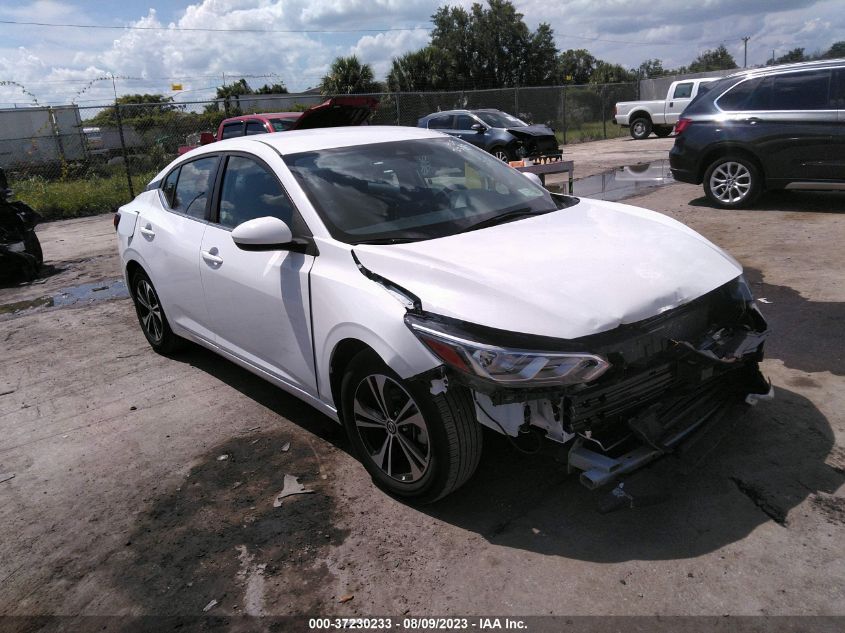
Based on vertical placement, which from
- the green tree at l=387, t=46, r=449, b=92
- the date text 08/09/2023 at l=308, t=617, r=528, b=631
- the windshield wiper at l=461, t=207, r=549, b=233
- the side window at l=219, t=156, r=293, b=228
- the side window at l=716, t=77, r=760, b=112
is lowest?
the date text 08/09/2023 at l=308, t=617, r=528, b=631

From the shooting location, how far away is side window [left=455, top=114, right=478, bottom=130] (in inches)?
748

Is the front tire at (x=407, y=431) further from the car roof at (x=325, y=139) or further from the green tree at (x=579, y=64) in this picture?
the green tree at (x=579, y=64)

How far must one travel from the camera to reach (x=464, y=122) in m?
19.1

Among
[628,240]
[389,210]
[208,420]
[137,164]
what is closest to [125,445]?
[208,420]

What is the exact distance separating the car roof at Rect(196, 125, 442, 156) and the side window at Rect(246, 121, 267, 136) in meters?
9.51

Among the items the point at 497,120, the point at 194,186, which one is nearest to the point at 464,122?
the point at 497,120

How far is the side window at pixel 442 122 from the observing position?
1919 cm

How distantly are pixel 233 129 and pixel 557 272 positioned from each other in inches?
511

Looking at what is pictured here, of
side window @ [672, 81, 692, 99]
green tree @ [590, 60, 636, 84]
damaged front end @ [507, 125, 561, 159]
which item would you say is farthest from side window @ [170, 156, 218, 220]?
green tree @ [590, 60, 636, 84]

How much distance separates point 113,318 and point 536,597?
570 cm

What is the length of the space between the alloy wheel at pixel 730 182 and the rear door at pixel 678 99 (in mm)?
17062

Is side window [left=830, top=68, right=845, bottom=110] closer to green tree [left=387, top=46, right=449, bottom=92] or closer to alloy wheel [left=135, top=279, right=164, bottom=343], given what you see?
alloy wheel [left=135, top=279, right=164, bottom=343]

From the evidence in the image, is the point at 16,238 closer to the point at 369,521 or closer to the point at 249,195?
the point at 249,195

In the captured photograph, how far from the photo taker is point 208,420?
4438mm
